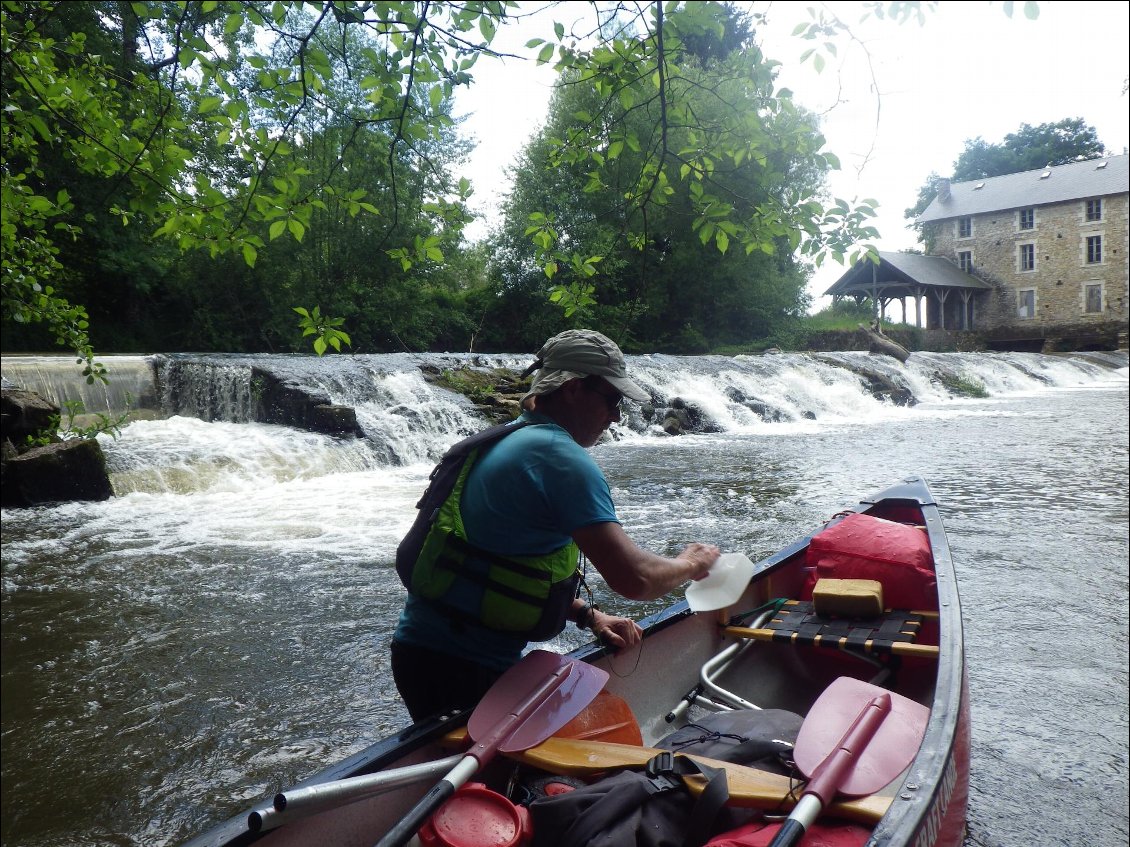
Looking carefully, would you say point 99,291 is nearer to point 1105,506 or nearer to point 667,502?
point 667,502

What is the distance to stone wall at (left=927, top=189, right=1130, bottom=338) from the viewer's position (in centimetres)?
3966

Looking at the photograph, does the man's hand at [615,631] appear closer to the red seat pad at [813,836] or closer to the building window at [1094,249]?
the red seat pad at [813,836]

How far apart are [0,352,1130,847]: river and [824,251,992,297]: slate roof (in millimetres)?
27085

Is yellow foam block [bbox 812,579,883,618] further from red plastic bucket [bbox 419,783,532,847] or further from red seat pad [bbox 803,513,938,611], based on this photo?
red plastic bucket [bbox 419,783,532,847]

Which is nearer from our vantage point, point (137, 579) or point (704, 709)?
point (704, 709)

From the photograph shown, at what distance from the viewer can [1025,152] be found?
181ft

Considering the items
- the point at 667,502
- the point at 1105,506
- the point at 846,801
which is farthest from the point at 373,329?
the point at 846,801

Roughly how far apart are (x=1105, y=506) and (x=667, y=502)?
14.5 ft

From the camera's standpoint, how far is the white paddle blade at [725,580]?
2441 mm

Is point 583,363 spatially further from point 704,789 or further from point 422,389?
point 422,389

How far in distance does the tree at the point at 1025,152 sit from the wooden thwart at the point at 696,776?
55859 mm

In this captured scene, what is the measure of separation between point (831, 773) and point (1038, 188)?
1937 inches

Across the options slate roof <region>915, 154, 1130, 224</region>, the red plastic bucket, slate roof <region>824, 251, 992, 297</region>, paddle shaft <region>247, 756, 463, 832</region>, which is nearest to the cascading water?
paddle shaft <region>247, 756, 463, 832</region>

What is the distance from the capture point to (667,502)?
8.66m
